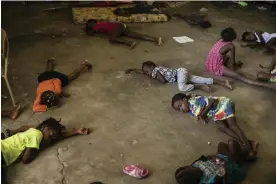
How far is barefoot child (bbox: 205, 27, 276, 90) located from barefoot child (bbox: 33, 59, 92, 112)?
163cm

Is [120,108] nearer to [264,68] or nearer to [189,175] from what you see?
[189,175]

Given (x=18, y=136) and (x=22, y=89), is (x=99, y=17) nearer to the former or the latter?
(x=22, y=89)

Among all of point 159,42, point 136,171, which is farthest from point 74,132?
point 159,42

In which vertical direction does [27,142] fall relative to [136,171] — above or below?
above

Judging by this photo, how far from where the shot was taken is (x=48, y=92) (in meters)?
3.85

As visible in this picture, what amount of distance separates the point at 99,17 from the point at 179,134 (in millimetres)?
3173

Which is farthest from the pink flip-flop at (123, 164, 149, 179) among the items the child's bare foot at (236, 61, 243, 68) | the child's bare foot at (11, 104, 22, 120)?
the child's bare foot at (236, 61, 243, 68)

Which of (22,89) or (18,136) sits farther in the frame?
(22,89)

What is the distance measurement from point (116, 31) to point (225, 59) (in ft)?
5.48

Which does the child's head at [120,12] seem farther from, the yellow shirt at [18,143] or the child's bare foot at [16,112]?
the yellow shirt at [18,143]

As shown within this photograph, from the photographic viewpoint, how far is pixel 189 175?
2.85 m

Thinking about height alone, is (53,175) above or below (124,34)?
below

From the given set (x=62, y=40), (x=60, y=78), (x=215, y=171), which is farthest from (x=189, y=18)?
(x=215, y=171)

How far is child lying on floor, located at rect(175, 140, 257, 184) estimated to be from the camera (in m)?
2.87
